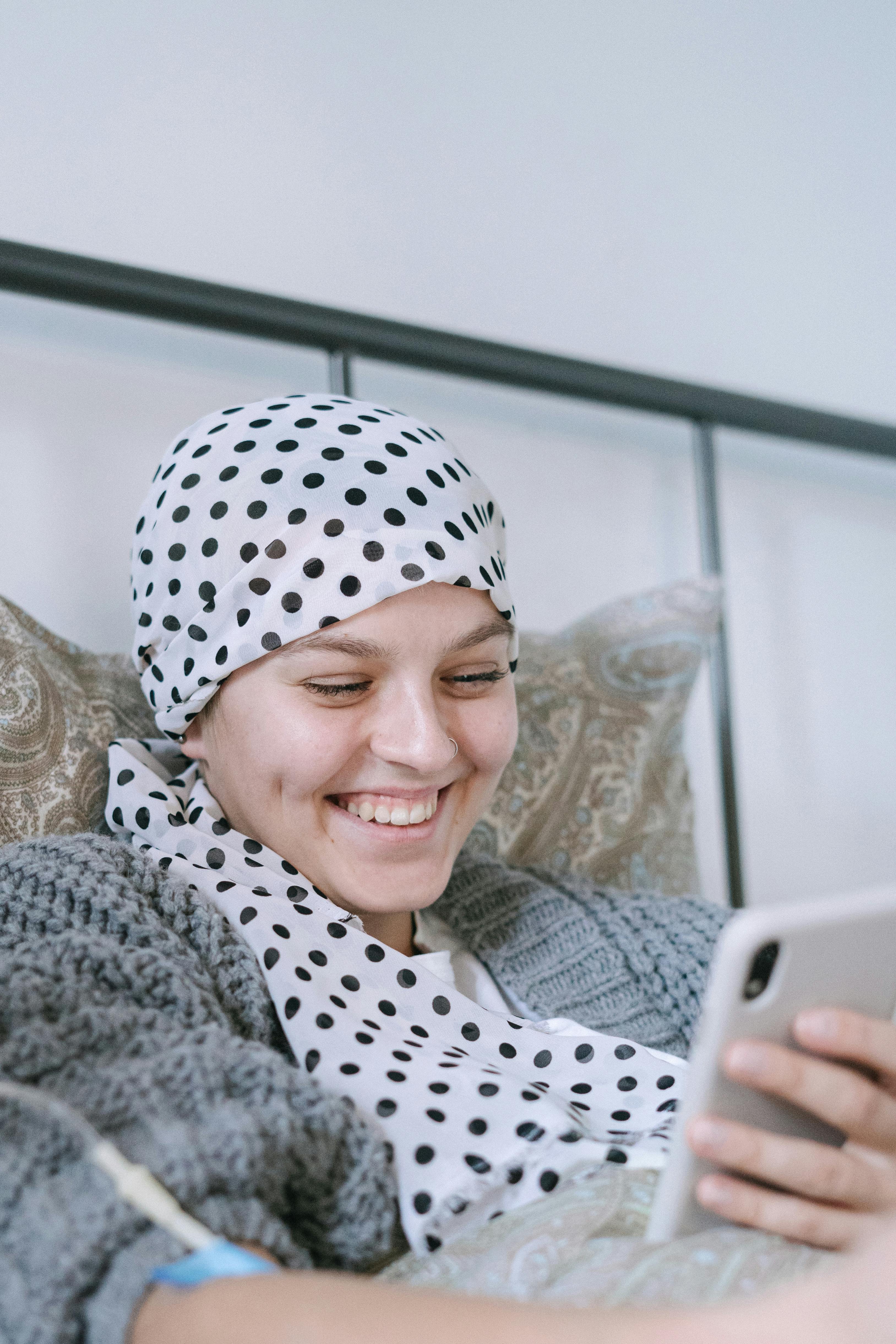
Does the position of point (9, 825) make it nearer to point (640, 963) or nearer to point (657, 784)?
point (640, 963)

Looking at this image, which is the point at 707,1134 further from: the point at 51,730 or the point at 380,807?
the point at 51,730

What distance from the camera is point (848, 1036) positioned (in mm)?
499

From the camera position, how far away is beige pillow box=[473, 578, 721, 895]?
1112 mm

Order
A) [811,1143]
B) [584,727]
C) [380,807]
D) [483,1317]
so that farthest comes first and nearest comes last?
[584,727], [380,807], [811,1143], [483,1317]

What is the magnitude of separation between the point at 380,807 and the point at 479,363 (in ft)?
2.11

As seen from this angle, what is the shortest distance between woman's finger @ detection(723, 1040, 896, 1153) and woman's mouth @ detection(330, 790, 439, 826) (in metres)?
0.39

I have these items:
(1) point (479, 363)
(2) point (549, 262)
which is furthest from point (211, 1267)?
(2) point (549, 262)

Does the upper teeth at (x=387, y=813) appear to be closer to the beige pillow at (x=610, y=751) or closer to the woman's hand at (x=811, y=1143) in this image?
the beige pillow at (x=610, y=751)

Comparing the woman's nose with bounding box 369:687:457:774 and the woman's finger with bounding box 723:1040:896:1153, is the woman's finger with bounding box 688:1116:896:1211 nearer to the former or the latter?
the woman's finger with bounding box 723:1040:896:1153

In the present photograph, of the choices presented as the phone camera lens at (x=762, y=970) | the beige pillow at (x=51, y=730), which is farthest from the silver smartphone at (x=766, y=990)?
the beige pillow at (x=51, y=730)

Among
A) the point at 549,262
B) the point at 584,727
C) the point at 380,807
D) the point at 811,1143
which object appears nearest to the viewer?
the point at 811,1143

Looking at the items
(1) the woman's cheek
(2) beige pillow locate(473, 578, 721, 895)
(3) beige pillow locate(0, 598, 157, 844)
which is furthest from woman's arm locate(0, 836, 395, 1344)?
(2) beige pillow locate(473, 578, 721, 895)

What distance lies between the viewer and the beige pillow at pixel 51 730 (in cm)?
82

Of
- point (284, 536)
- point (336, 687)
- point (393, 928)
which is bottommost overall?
point (393, 928)
